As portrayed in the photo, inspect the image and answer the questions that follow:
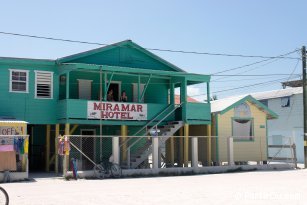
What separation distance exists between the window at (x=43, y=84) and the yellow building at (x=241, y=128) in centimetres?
990

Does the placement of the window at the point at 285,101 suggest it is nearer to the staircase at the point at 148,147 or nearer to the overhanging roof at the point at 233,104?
the overhanging roof at the point at 233,104

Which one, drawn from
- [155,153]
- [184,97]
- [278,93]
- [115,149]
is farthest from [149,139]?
[278,93]

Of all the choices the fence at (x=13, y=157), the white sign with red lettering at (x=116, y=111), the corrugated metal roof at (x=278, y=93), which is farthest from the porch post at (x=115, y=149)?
the corrugated metal roof at (x=278, y=93)

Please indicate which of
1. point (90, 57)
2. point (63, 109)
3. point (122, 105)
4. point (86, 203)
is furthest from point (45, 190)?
point (90, 57)

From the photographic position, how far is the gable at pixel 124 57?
26422 millimetres

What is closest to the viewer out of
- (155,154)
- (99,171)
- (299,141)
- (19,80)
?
(99,171)

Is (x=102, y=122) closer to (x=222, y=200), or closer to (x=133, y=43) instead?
(x=133, y=43)

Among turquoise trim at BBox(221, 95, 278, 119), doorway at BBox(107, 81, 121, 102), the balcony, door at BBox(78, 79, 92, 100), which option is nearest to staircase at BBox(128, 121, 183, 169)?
the balcony

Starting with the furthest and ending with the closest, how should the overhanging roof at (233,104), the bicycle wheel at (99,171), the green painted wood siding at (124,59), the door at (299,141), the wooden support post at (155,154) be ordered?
the door at (299,141), the overhanging roof at (233,104), the green painted wood siding at (124,59), the wooden support post at (155,154), the bicycle wheel at (99,171)

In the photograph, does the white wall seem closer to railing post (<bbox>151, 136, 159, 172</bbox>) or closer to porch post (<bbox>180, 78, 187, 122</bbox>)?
porch post (<bbox>180, 78, 187, 122</bbox>)

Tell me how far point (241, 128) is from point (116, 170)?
10413mm

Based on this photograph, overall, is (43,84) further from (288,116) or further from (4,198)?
(288,116)

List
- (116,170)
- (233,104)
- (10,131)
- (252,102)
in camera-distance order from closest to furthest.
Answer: (10,131), (116,170), (233,104), (252,102)

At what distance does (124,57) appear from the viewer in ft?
90.3
